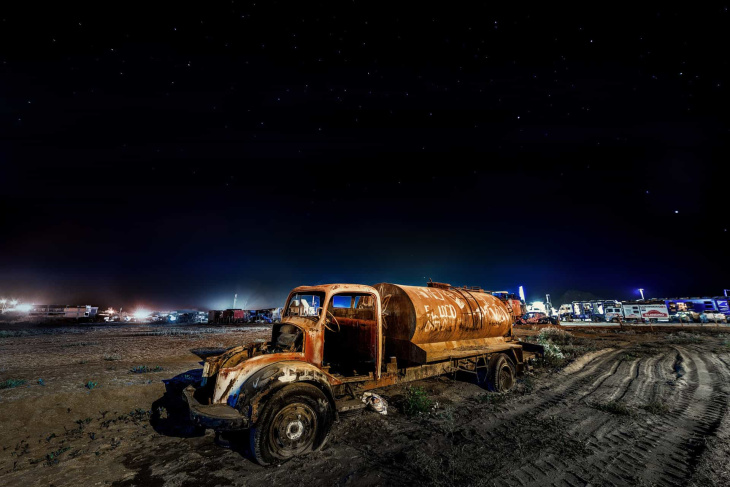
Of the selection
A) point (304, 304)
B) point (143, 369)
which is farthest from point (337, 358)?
point (143, 369)

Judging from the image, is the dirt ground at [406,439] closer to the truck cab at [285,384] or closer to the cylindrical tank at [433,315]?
the truck cab at [285,384]

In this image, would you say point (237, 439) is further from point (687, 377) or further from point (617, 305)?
point (617, 305)

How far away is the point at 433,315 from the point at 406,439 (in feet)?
8.84

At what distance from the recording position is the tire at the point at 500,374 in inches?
304

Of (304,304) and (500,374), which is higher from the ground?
(304,304)

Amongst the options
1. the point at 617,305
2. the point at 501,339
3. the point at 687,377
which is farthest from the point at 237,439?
the point at 617,305

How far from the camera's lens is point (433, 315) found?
6648mm

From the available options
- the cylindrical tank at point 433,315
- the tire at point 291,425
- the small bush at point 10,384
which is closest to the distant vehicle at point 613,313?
the cylindrical tank at point 433,315

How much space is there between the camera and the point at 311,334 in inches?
199

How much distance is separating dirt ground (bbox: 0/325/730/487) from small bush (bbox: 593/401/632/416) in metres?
0.02

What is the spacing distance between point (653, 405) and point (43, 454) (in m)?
12.0

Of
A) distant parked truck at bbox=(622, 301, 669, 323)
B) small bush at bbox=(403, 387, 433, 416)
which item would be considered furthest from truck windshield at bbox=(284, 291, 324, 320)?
distant parked truck at bbox=(622, 301, 669, 323)

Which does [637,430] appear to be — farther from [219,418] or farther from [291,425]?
[219,418]

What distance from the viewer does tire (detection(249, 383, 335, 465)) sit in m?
3.98
